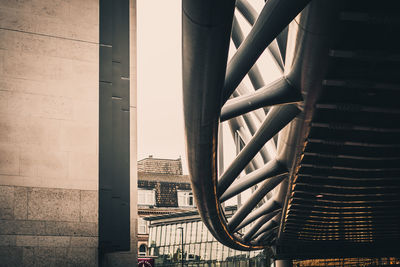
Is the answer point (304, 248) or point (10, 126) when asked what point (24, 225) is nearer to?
point (10, 126)

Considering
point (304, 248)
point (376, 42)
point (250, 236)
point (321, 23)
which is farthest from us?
point (304, 248)

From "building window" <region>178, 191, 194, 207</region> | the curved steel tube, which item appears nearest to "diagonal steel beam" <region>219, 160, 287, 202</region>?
the curved steel tube

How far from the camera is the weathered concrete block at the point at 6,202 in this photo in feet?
35.1

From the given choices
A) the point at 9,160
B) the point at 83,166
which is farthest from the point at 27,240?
the point at 83,166

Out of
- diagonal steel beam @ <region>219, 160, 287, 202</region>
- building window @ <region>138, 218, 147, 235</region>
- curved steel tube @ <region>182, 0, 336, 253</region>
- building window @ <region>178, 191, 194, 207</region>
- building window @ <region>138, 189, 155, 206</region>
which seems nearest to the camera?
curved steel tube @ <region>182, 0, 336, 253</region>

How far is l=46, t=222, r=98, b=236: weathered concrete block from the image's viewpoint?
11078 mm

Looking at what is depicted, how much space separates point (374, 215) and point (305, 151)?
10.8 meters

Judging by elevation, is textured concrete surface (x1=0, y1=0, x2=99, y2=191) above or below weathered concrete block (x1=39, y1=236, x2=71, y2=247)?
above

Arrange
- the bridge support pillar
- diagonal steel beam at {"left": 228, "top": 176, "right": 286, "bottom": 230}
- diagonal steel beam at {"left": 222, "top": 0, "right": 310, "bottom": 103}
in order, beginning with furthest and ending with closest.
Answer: the bridge support pillar
diagonal steel beam at {"left": 228, "top": 176, "right": 286, "bottom": 230}
diagonal steel beam at {"left": 222, "top": 0, "right": 310, "bottom": 103}

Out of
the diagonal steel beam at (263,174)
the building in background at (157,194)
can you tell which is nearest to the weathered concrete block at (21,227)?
the diagonal steel beam at (263,174)

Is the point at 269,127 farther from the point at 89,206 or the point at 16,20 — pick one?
the point at 16,20

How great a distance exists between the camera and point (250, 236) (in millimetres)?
32844

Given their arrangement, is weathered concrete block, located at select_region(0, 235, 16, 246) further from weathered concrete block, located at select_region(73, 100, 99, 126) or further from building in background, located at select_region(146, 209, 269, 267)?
building in background, located at select_region(146, 209, 269, 267)

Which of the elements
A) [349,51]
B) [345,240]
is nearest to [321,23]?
[349,51]
